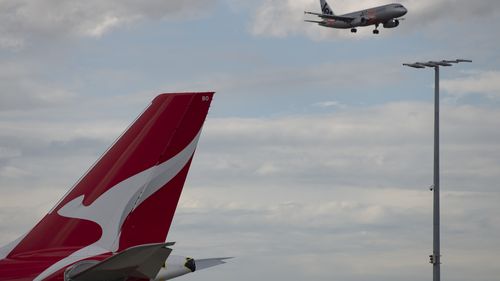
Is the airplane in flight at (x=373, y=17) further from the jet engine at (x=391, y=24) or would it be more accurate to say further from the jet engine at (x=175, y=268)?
the jet engine at (x=175, y=268)

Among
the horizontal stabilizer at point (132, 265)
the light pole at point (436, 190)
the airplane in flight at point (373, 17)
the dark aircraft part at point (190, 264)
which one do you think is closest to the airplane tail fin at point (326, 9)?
the airplane in flight at point (373, 17)

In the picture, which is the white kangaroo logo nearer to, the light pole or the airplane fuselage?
the light pole

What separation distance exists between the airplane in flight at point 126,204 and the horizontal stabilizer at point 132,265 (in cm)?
105

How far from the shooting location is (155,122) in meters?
20.1

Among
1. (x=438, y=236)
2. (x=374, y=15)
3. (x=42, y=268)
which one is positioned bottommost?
(x=42, y=268)

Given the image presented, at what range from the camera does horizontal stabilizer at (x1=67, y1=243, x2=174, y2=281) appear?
15.8m

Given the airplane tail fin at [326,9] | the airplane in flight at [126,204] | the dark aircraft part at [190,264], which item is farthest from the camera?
the airplane tail fin at [326,9]

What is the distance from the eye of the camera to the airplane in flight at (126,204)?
18.6 metres

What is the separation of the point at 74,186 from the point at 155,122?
2.04m

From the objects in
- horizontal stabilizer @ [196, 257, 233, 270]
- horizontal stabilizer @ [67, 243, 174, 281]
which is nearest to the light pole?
horizontal stabilizer @ [196, 257, 233, 270]

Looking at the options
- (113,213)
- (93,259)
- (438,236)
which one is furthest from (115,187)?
(438,236)

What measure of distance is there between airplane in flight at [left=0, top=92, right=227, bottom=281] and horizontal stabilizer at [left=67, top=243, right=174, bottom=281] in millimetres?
1051

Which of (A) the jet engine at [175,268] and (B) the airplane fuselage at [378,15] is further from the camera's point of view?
(B) the airplane fuselage at [378,15]

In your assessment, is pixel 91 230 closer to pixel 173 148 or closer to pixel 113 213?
pixel 113 213
